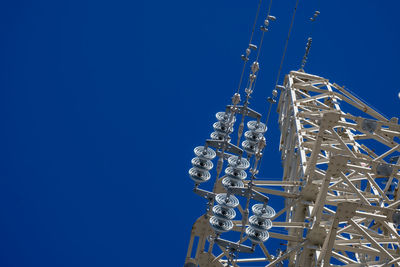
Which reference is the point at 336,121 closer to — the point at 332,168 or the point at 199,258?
the point at 332,168

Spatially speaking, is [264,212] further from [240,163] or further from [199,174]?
[199,174]

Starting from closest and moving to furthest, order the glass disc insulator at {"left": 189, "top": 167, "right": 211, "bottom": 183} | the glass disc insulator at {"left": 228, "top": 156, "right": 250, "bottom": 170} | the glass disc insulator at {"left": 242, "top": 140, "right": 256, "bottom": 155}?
the glass disc insulator at {"left": 228, "top": 156, "right": 250, "bottom": 170} < the glass disc insulator at {"left": 189, "top": 167, "right": 211, "bottom": 183} < the glass disc insulator at {"left": 242, "top": 140, "right": 256, "bottom": 155}

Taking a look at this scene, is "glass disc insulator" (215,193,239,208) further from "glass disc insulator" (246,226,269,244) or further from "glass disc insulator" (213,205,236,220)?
"glass disc insulator" (246,226,269,244)

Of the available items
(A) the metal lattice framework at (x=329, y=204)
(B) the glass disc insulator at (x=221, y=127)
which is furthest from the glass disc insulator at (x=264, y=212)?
(B) the glass disc insulator at (x=221, y=127)

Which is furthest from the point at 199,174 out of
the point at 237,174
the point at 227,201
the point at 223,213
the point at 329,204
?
the point at 329,204

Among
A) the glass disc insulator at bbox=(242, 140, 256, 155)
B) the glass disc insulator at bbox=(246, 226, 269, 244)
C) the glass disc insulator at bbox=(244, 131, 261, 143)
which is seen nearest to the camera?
the glass disc insulator at bbox=(246, 226, 269, 244)

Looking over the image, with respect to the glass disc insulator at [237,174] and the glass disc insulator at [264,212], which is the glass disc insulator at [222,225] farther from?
the glass disc insulator at [237,174]

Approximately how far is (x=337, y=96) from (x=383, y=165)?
1002 cm

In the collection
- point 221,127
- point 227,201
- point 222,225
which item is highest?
point 221,127

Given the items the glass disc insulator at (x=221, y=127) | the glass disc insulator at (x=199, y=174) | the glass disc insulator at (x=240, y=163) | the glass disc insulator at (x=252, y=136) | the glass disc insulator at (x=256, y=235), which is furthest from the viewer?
the glass disc insulator at (x=221, y=127)

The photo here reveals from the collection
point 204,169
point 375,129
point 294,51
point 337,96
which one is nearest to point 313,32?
point 294,51

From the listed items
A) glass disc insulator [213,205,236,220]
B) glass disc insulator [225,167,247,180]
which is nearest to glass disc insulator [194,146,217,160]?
glass disc insulator [225,167,247,180]

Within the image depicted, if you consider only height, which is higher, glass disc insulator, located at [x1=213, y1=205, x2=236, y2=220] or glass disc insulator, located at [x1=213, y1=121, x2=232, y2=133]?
glass disc insulator, located at [x1=213, y1=121, x2=232, y2=133]

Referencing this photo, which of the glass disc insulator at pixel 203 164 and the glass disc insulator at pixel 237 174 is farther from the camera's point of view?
the glass disc insulator at pixel 203 164
